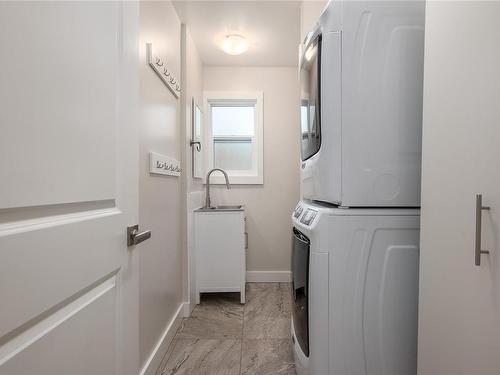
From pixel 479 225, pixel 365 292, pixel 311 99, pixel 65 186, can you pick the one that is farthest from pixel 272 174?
pixel 65 186

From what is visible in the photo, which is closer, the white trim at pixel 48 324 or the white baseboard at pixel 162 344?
the white trim at pixel 48 324

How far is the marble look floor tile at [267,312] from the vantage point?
1986 mm

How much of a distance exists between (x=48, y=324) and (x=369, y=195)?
1.10m

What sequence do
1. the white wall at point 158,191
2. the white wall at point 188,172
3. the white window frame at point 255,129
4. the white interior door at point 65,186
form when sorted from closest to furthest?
the white interior door at point 65,186, the white wall at point 158,191, the white wall at point 188,172, the white window frame at point 255,129

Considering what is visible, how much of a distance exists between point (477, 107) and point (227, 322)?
2.08 metres

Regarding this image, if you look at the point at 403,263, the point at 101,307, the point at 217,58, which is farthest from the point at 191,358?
the point at 217,58

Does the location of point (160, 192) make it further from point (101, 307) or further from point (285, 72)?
point (285, 72)

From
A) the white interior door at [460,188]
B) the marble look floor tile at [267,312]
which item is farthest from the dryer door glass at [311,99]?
the marble look floor tile at [267,312]

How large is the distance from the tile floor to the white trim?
3.92ft

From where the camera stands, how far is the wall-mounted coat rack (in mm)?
1481

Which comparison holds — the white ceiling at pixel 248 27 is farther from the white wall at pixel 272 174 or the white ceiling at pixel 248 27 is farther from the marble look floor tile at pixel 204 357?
the marble look floor tile at pixel 204 357

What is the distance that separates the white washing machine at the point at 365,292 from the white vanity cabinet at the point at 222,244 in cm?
143

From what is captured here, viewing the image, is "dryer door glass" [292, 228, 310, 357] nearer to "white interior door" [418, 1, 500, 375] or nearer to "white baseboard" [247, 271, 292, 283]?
"white interior door" [418, 1, 500, 375]

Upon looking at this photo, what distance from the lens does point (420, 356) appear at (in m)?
0.99
